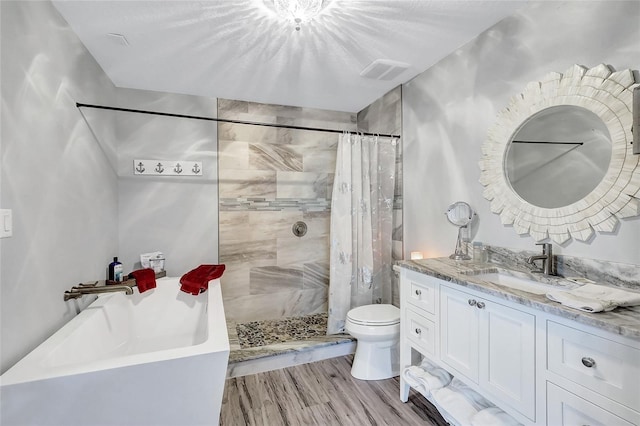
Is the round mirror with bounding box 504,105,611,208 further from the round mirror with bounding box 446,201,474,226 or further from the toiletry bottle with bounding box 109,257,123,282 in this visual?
the toiletry bottle with bounding box 109,257,123,282

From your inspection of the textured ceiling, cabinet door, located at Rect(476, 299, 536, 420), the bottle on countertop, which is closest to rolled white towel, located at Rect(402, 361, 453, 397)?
cabinet door, located at Rect(476, 299, 536, 420)

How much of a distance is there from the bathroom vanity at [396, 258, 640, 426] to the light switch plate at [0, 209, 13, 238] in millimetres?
2051

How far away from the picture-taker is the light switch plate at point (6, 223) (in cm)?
125

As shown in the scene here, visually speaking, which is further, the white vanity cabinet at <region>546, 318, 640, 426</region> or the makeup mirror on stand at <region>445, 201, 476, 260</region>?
the makeup mirror on stand at <region>445, 201, 476, 260</region>

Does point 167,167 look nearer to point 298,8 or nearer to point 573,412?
point 298,8

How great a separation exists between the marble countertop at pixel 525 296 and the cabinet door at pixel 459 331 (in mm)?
92

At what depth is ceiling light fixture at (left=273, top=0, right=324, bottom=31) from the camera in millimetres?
1558

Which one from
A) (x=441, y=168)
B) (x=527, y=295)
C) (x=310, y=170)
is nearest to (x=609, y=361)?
(x=527, y=295)

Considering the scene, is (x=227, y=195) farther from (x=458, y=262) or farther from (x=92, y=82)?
(x=458, y=262)

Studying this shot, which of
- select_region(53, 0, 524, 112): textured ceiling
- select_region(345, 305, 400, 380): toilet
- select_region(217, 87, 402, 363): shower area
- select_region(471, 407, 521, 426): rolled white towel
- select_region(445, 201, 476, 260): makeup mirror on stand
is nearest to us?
select_region(471, 407, 521, 426): rolled white towel

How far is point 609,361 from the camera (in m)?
1.03

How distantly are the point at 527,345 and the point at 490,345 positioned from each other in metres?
0.20

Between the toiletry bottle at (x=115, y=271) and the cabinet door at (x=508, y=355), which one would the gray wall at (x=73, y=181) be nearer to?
the toiletry bottle at (x=115, y=271)

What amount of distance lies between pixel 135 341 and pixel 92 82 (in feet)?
6.48
